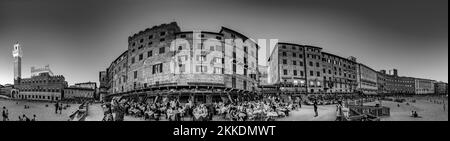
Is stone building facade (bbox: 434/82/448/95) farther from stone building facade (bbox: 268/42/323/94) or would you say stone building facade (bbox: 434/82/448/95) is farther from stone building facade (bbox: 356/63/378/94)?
stone building facade (bbox: 268/42/323/94)

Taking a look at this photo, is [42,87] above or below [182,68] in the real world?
below

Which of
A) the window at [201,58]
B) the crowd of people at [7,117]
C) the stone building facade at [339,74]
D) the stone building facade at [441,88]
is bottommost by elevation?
the crowd of people at [7,117]

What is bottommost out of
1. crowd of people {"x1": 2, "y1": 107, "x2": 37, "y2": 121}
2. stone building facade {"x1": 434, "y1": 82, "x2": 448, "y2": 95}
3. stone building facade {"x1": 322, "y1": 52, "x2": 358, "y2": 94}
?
crowd of people {"x1": 2, "y1": 107, "x2": 37, "y2": 121}

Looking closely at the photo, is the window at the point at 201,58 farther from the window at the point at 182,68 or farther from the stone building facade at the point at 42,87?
the stone building facade at the point at 42,87

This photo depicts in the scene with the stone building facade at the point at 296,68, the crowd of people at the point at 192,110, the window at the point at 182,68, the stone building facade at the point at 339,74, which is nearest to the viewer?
the crowd of people at the point at 192,110

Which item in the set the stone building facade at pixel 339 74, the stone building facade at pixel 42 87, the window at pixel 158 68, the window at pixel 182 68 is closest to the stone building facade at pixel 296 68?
the stone building facade at pixel 339 74

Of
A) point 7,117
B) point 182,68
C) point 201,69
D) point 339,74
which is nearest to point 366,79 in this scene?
point 339,74

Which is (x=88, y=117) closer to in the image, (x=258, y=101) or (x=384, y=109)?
(x=258, y=101)

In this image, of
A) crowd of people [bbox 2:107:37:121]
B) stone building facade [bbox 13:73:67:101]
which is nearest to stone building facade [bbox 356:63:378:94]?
stone building facade [bbox 13:73:67:101]

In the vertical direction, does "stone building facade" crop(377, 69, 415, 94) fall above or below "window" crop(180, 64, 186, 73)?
below

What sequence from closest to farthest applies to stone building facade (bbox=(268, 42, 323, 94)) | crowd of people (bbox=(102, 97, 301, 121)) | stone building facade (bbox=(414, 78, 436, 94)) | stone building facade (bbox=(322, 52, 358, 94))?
crowd of people (bbox=(102, 97, 301, 121)), stone building facade (bbox=(414, 78, 436, 94)), stone building facade (bbox=(268, 42, 323, 94)), stone building facade (bbox=(322, 52, 358, 94))

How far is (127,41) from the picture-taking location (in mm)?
4738

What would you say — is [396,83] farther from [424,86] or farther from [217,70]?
[217,70]

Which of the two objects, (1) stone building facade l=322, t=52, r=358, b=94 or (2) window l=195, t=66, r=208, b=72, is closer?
(1) stone building facade l=322, t=52, r=358, b=94
